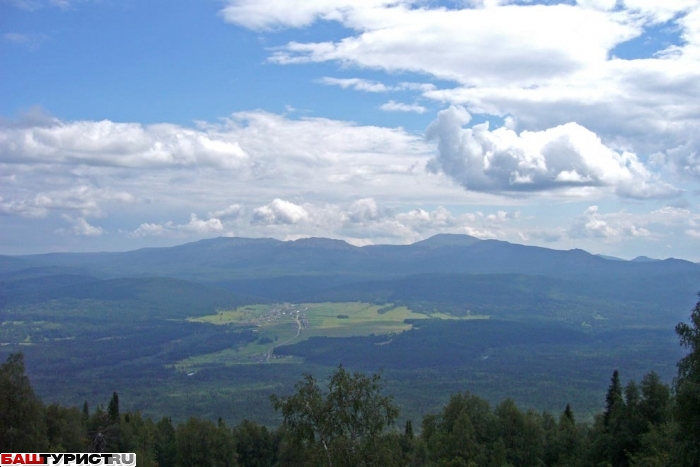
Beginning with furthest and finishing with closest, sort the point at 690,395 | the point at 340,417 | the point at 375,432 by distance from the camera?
the point at 375,432 → the point at 340,417 → the point at 690,395

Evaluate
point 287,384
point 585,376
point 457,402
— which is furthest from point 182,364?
→ point 457,402

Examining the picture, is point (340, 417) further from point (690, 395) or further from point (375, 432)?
point (690, 395)

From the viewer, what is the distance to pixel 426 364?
654ft

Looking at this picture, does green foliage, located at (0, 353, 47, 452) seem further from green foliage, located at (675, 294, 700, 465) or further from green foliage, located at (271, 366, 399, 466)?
green foliage, located at (675, 294, 700, 465)

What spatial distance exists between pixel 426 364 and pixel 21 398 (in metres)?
176

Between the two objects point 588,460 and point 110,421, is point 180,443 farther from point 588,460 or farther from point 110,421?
point 588,460

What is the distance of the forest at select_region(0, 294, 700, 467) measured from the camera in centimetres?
2497

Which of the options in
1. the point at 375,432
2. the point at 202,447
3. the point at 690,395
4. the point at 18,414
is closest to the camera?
the point at 690,395

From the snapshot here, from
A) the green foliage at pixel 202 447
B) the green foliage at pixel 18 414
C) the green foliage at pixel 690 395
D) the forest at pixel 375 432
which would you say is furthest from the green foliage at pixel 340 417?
the green foliage at pixel 202 447

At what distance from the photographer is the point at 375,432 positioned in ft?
85.2

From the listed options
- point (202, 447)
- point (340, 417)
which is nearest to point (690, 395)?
point (340, 417)

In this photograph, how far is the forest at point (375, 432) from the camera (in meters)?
25.0

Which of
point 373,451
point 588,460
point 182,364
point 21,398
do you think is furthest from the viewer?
point 182,364

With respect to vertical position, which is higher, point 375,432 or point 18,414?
point 18,414
